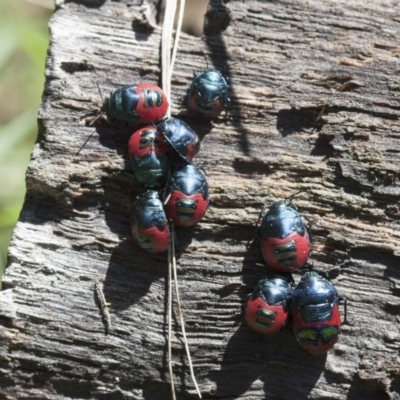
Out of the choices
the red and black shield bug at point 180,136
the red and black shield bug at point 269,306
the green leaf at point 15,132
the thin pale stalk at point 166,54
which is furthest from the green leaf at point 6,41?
the red and black shield bug at point 269,306

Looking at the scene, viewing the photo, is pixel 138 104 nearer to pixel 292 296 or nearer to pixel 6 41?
pixel 292 296

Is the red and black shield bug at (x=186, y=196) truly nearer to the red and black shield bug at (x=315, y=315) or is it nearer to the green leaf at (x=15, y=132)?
the red and black shield bug at (x=315, y=315)

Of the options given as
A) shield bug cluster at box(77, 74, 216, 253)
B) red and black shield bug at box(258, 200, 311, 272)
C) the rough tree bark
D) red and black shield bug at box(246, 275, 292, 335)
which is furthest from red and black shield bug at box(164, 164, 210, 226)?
red and black shield bug at box(246, 275, 292, 335)

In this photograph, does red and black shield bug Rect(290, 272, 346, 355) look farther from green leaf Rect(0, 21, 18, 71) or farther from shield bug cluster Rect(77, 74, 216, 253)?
green leaf Rect(0, 21, 18, 71)

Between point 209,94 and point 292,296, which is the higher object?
point 209,94

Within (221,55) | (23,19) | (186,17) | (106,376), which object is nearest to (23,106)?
(23,19)

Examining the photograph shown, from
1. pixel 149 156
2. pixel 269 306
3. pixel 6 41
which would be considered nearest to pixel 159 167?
pixel 149 156

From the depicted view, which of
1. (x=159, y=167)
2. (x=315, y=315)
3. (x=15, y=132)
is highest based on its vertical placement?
(x=159, y=167)
